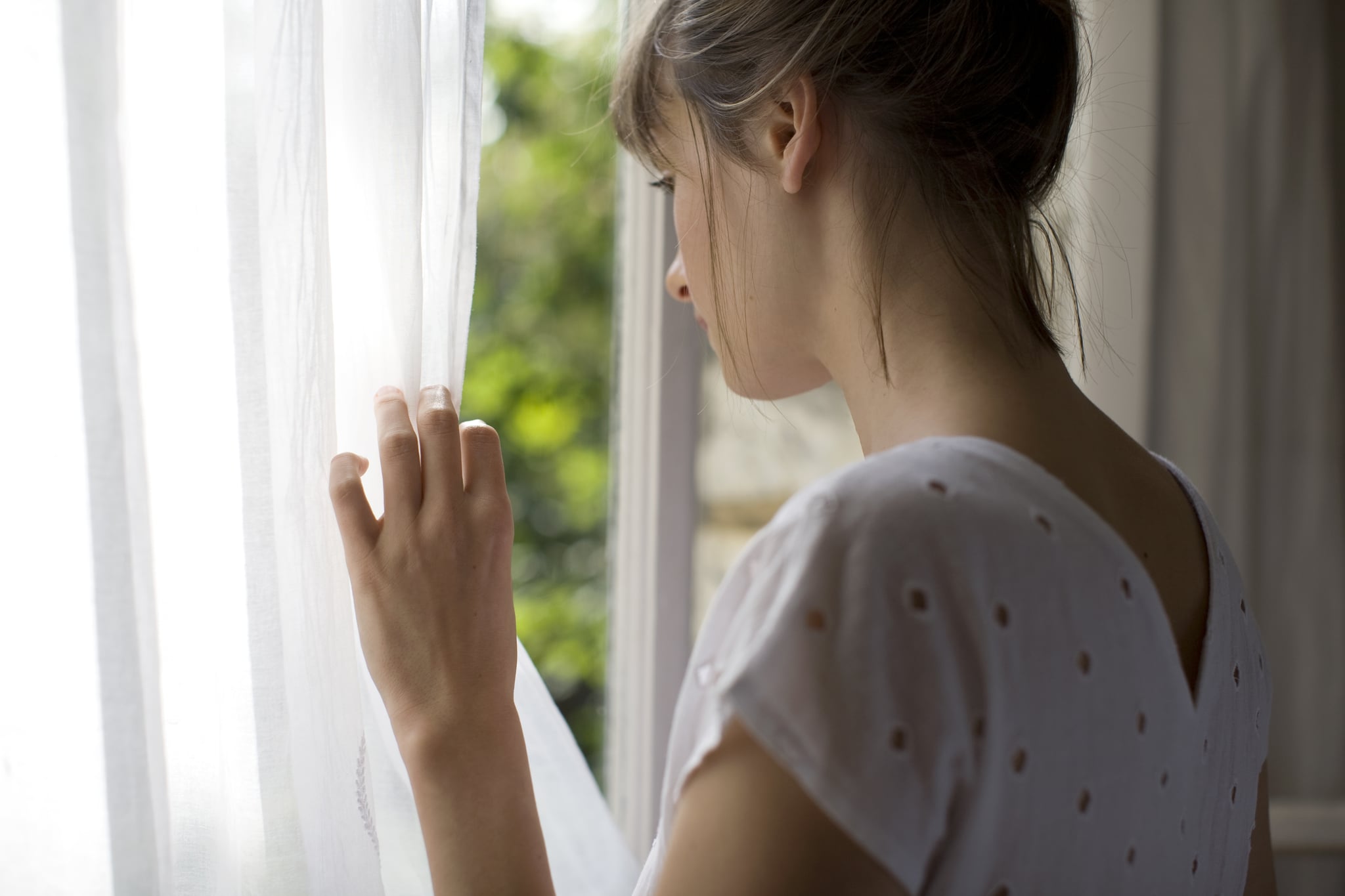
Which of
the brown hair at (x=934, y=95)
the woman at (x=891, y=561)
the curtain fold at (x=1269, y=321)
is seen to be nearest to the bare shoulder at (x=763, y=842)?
the woman at (x=891, y=561)

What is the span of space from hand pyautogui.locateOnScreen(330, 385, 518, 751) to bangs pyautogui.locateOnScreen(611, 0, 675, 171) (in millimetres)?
244

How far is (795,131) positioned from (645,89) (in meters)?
0.15

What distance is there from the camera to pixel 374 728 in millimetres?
666

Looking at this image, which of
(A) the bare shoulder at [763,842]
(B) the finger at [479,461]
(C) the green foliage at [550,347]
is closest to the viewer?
(A) the bare shoulder at [763,842]

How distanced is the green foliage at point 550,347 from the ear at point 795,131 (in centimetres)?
300

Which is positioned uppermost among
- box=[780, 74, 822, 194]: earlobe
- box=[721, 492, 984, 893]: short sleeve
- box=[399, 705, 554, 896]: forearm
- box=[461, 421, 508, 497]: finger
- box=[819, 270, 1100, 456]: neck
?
box=[780, 74, 822, 194]: earlobe

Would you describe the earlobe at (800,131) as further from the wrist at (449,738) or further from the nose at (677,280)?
the wrist at (449,738)

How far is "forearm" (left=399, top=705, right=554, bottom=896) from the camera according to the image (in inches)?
22.7

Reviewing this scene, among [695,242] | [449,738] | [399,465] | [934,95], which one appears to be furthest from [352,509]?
[934,95]

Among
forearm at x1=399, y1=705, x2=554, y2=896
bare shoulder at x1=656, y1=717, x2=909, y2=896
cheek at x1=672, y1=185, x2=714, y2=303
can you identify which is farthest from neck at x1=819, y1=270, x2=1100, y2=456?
forearm at x1=399, y1=705, x2=554, y2=896

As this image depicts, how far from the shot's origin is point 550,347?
11.9 feet

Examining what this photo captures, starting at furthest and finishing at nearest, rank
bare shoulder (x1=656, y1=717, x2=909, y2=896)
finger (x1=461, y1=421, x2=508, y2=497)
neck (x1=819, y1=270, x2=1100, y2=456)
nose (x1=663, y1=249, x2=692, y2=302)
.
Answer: nose (x1=663, y1=249, x2=692, y2=302), finger (x1=461, y1=421, x2=508, y2=497), neck (x1=819, y1=270, x2=1100, y2=456), bare shoulder (x1=656, y1=717, x2=909, y2=896)

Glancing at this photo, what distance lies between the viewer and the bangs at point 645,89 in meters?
0.65

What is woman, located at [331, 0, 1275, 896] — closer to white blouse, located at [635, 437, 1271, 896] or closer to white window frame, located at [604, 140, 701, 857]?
white blouse, located at [635, 437, 1271, 896]
